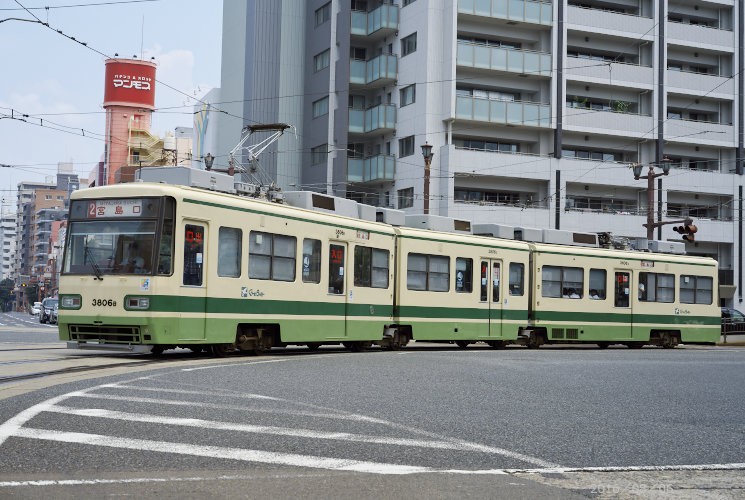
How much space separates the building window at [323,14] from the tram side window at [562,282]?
31.3 metres

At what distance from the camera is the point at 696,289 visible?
29031 mm

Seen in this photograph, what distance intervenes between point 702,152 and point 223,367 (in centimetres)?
4762

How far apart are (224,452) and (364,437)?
1.35m

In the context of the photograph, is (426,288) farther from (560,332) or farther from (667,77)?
(667,77)

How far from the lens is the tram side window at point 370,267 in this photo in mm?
19938

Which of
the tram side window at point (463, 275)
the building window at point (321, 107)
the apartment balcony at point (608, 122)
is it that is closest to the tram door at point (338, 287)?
the tram side window at point (463, 275)

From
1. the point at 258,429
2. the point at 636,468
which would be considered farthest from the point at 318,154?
the point at 636,468

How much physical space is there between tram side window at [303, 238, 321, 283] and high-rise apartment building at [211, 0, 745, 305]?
27.1 metres

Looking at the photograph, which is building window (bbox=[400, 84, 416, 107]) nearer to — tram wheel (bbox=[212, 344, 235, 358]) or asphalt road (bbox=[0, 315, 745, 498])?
tram wheel (bbox=[212, 344, 235, 358])

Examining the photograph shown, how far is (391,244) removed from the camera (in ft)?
69.3

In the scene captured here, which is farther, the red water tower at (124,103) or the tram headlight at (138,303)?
the red water tower at (124,103)

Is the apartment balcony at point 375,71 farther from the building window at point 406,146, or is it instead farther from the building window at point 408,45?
the building window at point 406,146

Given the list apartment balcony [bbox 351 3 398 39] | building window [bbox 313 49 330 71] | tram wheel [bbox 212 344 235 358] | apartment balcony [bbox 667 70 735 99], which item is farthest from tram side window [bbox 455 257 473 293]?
apartment balcony [bbox 667 70 735 99]

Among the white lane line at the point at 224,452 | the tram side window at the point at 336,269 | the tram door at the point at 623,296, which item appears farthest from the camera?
the tram door at the point at 623,296
